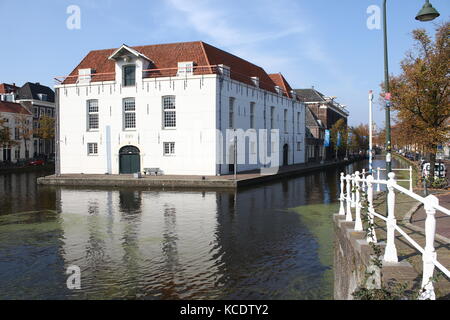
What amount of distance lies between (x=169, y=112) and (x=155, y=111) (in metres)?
1.19

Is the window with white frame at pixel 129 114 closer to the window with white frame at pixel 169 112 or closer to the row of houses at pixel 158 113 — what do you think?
the row of houses at pixel 158 113

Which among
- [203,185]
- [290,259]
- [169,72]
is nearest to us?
[290,259]

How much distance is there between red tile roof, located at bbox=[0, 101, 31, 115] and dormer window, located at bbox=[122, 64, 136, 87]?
33.0 m

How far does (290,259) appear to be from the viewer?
9422 mm

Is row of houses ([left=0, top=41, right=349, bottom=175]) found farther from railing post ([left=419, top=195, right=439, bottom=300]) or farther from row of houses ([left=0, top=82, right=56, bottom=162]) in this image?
railing post ([left=419, top=195, right=439, bottom=300])

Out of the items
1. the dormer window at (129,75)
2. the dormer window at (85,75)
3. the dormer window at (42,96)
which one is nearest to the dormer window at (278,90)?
the dormer window at (129,75)

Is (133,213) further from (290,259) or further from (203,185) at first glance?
(203,185)

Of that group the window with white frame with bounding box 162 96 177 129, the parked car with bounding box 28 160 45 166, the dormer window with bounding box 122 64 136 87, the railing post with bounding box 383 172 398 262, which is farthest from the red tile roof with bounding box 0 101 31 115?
the railing post with bounding box 383 172 398 262

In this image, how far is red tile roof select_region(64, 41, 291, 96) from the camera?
3500 cm

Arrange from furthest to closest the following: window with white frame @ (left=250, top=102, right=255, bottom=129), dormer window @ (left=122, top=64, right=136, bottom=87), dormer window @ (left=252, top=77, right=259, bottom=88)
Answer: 1. dormer window @ (left=252, top=77, right=259, bottom=88)
2. window with white frame @ (left=250, top=102, right=255, bottom=129)
3. dormer window @ (left=122, top=64, right=136, bottom=87)

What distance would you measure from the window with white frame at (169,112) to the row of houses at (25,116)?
33.0 meters

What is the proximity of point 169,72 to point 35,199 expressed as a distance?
16.7 m

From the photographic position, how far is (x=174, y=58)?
3522 centimetres
